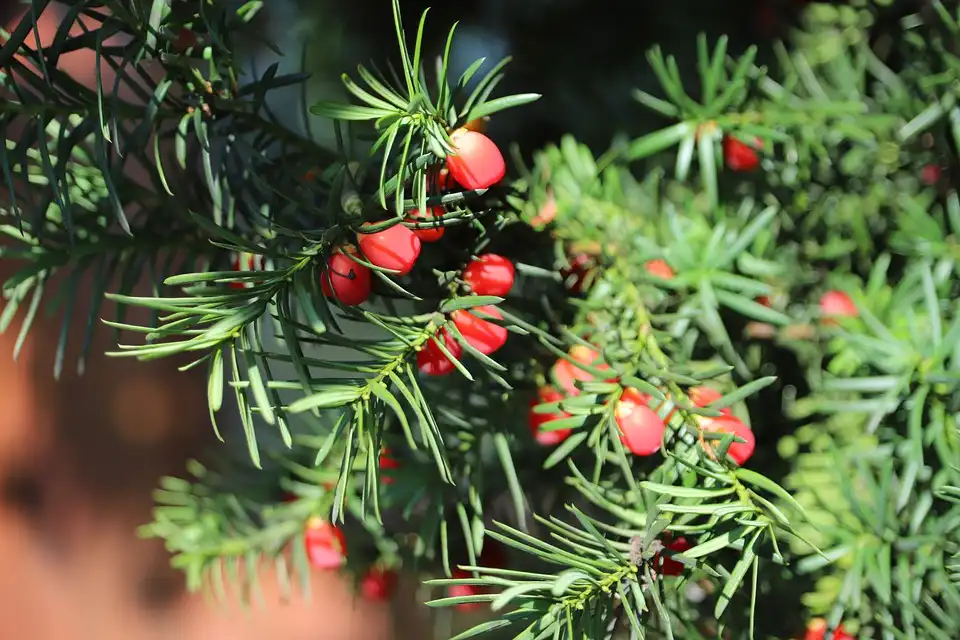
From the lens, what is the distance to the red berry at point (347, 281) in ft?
0.72

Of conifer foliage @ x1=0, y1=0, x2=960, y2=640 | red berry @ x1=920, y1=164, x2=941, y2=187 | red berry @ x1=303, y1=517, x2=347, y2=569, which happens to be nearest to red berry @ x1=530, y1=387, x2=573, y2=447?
conifer foliage @ x1=0, y1=0, x2=960, y2=640

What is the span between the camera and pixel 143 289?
55 cm

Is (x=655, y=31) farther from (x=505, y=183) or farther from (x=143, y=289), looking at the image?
(x=143, y=289)

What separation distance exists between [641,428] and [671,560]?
0.05 meters

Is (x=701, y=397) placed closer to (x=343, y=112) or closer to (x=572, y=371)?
(x=572, y=371)

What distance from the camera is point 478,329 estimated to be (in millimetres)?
235

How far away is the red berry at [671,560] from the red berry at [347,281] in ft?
0.41

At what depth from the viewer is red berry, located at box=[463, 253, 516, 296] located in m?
0.24

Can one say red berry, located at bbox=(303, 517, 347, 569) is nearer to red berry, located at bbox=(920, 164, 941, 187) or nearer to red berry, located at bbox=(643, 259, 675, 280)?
red berry, located at bbox=(643, 259, 675, 280)

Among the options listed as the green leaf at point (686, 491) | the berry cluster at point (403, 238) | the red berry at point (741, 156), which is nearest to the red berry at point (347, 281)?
the berry cluster at point (403, 238)

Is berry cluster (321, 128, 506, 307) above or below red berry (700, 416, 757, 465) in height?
above

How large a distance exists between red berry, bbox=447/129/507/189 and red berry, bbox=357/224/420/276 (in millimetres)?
24

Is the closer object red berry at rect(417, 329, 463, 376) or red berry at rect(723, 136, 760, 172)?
red berry at rect(417, 329, 463, 376)

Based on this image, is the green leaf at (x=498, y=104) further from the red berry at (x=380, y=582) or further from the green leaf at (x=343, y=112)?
the red berry at (x=380, y=582)
